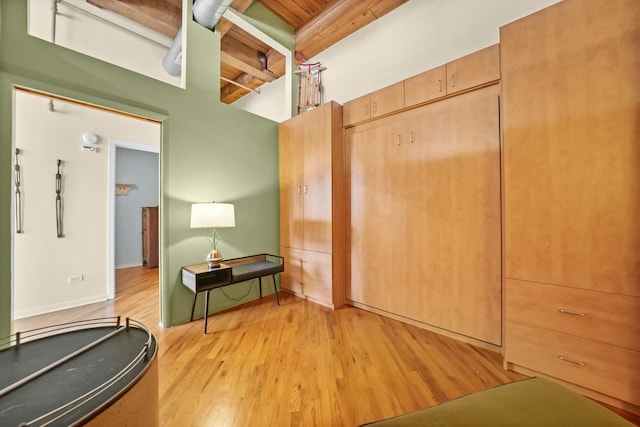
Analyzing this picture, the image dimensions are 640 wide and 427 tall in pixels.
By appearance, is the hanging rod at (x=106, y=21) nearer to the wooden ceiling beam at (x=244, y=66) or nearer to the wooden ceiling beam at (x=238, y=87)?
the wooden ceiling beam at (x=244, y=66)

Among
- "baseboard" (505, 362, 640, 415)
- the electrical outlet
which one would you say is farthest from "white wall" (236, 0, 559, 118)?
the electrical outlet

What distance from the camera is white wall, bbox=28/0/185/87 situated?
9.46ft

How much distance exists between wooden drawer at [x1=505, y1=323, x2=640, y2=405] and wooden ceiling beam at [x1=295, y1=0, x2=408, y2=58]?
3.59m

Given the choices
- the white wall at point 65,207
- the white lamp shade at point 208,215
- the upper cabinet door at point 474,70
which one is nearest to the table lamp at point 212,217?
the white lamp shade at point 208,215

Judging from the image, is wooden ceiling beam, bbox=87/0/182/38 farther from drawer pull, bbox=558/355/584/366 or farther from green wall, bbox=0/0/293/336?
drawer pull, bbox=558/355/584/366

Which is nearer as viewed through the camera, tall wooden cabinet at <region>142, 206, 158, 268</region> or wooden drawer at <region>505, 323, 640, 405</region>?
wooden drawer at <region>505, 323, 640, 405</region>

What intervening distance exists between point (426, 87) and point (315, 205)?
173cm

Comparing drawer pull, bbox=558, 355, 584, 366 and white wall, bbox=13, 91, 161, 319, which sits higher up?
white wall, bbox=13, 91, 161, 319

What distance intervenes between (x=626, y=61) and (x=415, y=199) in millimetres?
1505

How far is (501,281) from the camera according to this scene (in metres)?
1.92

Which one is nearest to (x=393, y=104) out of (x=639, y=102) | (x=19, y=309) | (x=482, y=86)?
(x=482, y=86)

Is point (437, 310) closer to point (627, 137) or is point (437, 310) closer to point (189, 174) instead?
point (627, 137)

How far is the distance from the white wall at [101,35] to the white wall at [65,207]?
2.77ft

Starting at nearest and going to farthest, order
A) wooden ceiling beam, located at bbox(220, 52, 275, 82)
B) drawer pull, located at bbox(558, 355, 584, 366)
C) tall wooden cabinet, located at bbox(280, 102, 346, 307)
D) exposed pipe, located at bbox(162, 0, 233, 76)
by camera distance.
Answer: drawer pull, located at bbox(558, 355, 584, 366)
exposed pipe, located at bbox(162, 0, 233, 76)
tall wooden cabinet, located at bbox(280, 102, 346, 307)
wooden ceiling beam, located at bbox(220, 52, 275, 82)
